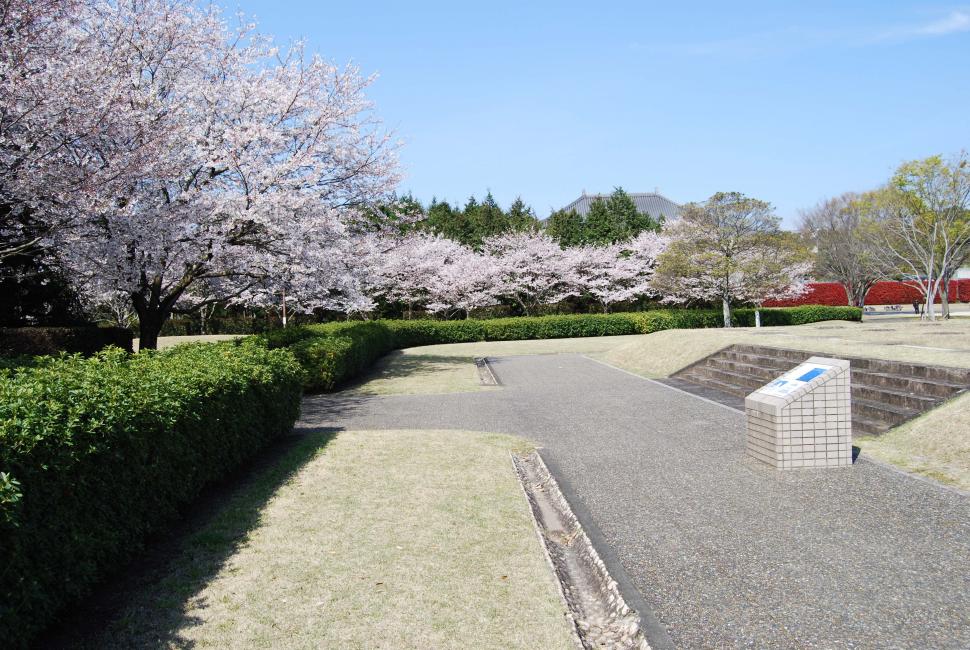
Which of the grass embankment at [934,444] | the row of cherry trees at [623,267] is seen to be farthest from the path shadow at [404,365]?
the grass embankment at [934,444]

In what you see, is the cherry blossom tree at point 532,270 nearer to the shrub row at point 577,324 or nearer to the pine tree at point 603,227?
the pine tree at point 603,227

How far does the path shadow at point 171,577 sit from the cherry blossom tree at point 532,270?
28761mm

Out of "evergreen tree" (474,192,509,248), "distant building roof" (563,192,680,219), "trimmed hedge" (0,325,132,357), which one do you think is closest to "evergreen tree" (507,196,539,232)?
"evergreen tree" (474,192,509,248)

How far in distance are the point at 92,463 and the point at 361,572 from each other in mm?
1741

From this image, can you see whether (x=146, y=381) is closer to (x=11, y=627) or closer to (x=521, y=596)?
(x=11, y=627)

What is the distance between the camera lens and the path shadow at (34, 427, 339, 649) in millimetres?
3320

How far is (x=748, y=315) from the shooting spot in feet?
108

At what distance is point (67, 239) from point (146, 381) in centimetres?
710

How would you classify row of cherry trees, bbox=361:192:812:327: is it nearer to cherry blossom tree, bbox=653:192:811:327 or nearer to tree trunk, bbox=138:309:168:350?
cherry blossom tree, bbox=653:192:811:327

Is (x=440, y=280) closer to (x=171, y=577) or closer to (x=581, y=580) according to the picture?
(x=171, y=577)

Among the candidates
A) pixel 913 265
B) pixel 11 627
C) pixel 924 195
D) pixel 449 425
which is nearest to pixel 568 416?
pixel 449 425

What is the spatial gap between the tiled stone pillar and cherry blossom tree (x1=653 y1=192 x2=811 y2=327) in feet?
79.8

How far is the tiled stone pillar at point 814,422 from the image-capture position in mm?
6234

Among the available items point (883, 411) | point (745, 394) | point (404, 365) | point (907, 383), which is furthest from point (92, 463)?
point (404, 365)
